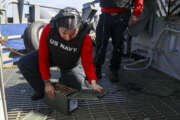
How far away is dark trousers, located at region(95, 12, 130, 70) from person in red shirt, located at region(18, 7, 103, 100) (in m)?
0.67

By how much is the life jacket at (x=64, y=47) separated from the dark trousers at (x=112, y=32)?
75 centimetres

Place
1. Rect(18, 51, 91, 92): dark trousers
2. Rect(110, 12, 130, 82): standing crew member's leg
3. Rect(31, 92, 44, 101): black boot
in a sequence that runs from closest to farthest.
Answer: Rect(18, 51, 91, 92): dark trousers, Rect(31, 92, 44, 101): black boot, Rect(110, 12, 130, 82): standing crew member's leg

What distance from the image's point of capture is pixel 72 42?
155 cm

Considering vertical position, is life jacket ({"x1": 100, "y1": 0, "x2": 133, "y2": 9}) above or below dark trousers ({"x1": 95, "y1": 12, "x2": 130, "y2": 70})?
above

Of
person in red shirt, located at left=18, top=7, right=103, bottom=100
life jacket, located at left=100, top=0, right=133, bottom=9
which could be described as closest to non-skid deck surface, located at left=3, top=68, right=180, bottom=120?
person in red shirt, located at left=18, top=7, right=103, bottom=100

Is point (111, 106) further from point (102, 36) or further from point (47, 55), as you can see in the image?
point (102, 36)

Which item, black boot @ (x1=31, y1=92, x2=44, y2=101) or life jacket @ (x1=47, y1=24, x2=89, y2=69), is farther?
black boot @ (x1=31, y1=92, x2=44, y2=101)

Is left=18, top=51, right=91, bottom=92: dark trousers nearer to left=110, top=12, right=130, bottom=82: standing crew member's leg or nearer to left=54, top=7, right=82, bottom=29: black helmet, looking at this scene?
left=54, top=7, right=82, bottom=29: black helmet

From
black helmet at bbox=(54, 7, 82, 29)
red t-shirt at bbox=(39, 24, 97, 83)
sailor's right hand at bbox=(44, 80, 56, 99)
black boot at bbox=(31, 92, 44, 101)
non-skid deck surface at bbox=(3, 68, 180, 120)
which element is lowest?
non-skid deck surface at bbox=(3, 68, 180, 120)

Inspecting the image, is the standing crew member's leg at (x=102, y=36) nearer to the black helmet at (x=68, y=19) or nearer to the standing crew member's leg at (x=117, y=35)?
the standing crew member's leg at (x=117, y=35)

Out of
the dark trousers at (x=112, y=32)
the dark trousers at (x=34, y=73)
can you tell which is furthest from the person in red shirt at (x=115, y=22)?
the dark trousers at (x=34, y=73)

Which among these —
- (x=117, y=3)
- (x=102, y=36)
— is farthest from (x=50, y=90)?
(x=117, y=3)

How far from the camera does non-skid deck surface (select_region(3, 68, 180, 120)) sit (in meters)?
1.58

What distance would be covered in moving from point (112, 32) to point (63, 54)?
102 cm
